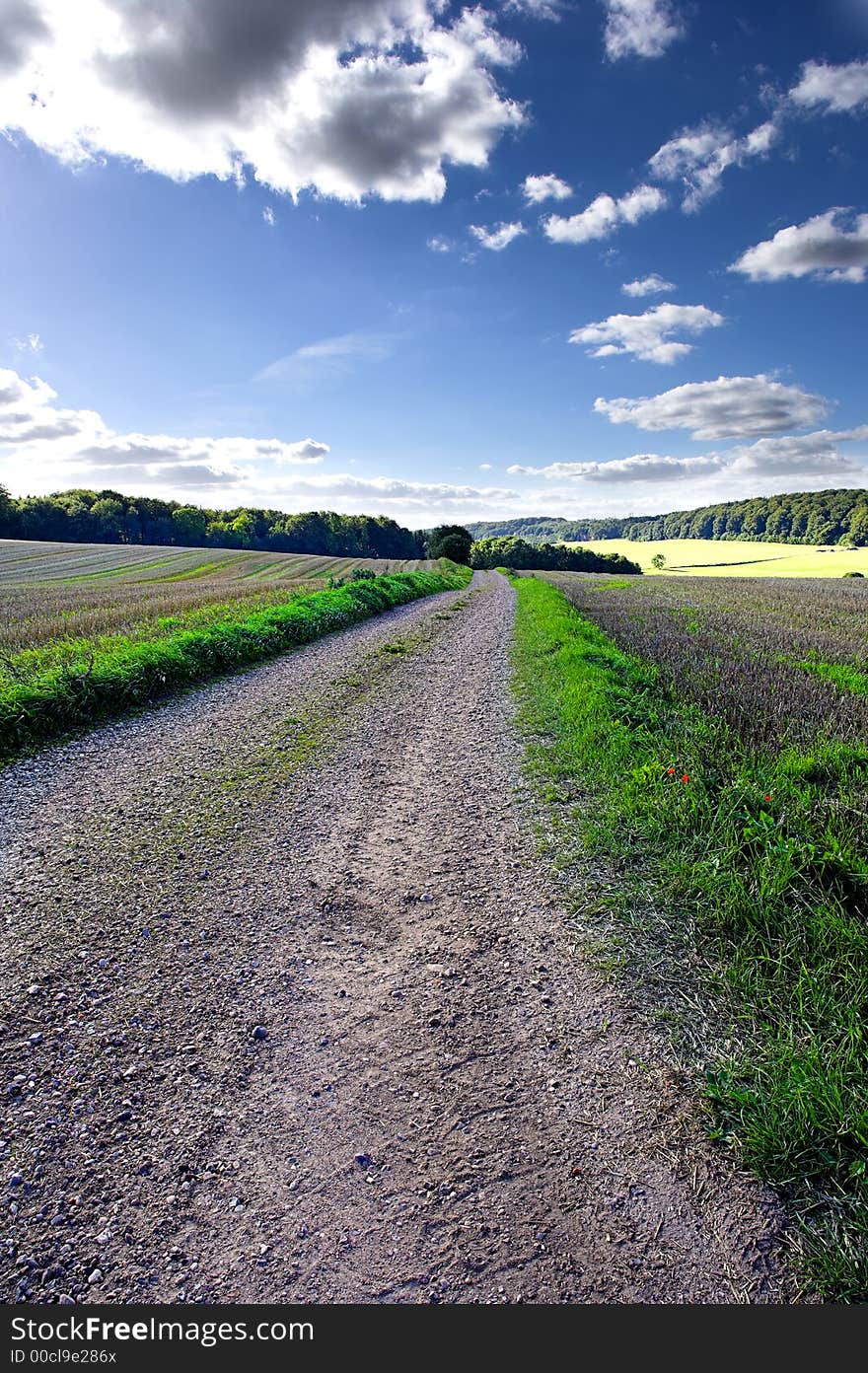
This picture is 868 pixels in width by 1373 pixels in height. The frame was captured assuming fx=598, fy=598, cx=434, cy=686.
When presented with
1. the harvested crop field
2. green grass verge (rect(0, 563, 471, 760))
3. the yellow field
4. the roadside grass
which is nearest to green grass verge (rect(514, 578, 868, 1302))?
the roadside grass

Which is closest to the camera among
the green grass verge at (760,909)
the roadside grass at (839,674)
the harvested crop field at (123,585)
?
the green grass verge at (760,909)

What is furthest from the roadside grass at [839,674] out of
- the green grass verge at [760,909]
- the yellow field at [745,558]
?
the yellow field at [745,558]

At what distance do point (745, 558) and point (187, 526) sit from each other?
3320 inches

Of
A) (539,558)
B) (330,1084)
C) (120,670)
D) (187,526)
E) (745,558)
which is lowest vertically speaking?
(330,1084)

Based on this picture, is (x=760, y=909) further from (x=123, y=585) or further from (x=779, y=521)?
(x=779, y=521)

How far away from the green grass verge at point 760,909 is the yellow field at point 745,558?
201 feet

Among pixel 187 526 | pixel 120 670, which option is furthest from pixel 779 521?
pixel 120 670

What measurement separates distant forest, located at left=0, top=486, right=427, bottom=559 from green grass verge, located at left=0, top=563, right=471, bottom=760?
242 feet

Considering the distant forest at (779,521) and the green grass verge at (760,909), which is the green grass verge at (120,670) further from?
the distant forest at (779,521)

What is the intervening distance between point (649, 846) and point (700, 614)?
769 inches

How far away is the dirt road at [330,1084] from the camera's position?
2105mm

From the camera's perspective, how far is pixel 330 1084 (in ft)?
9.41

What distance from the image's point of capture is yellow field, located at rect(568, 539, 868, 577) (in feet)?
211

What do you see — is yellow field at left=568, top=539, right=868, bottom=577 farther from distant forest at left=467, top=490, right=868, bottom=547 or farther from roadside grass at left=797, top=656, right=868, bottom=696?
roadside grass at left=797, top=656, right=868, bottom=696
